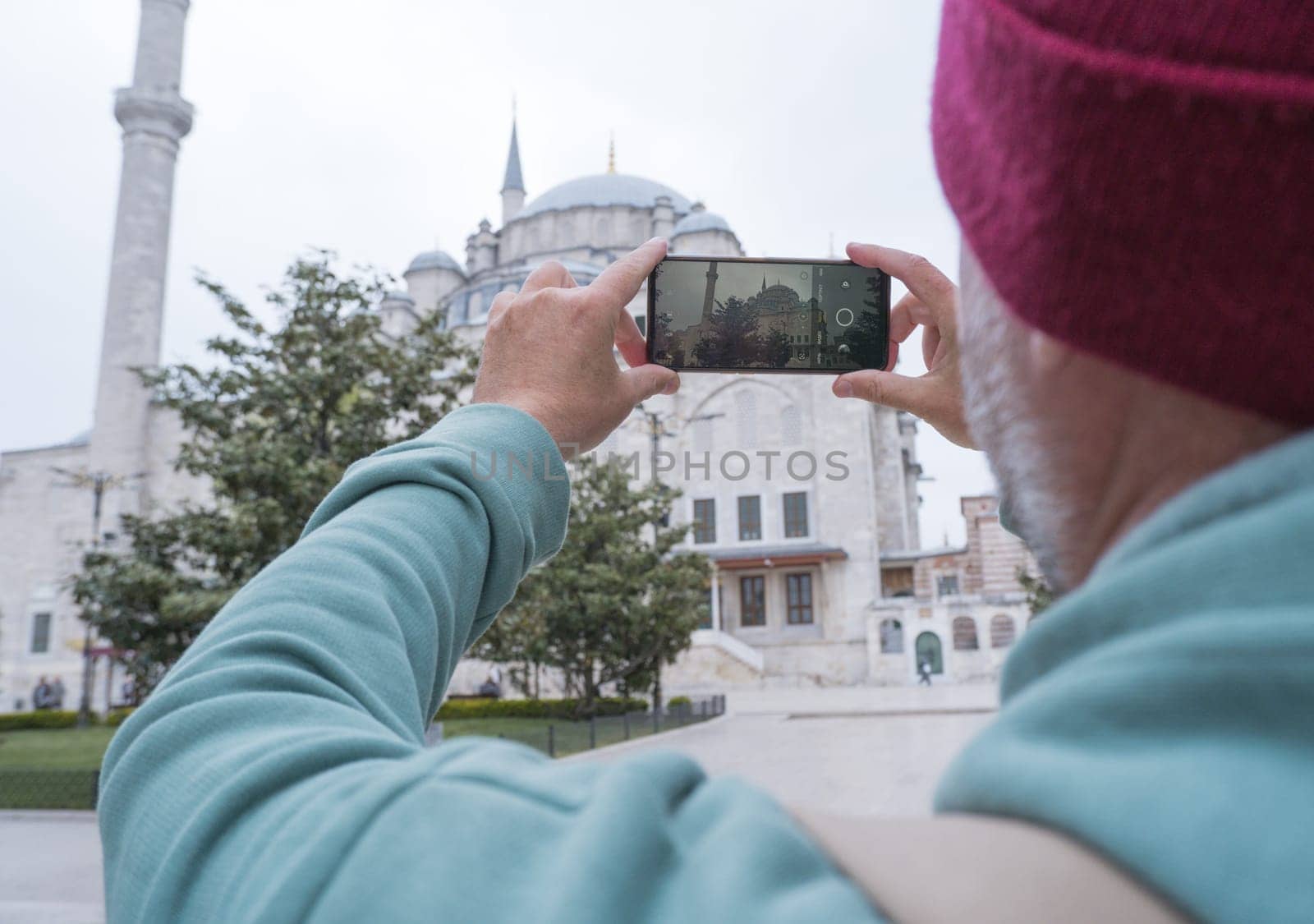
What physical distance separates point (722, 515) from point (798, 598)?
3817mm

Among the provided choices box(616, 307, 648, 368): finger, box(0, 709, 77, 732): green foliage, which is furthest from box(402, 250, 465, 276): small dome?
box(616, 307, 648, 368): finger

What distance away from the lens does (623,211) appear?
42938 mm

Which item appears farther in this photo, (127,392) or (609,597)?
(127,392)

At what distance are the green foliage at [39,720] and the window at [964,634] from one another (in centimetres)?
2400

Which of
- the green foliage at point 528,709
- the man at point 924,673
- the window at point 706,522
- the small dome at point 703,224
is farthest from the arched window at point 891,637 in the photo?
the small dome at point 703,224

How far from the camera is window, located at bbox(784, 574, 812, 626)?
30766mm

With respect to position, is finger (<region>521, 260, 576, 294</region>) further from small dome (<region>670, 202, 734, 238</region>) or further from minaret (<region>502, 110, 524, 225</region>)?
minaret (<region>502, 110, 524, 225</region>)

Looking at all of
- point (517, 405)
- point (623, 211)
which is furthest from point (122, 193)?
point (517, 405)

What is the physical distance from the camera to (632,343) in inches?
57.9

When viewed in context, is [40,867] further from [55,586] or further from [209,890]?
[55,586]

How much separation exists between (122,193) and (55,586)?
16022 millimetres

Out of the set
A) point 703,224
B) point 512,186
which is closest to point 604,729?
point 703,224

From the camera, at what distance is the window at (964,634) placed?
27688 millimetres

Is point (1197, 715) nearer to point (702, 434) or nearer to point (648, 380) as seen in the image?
point (648, 380)
